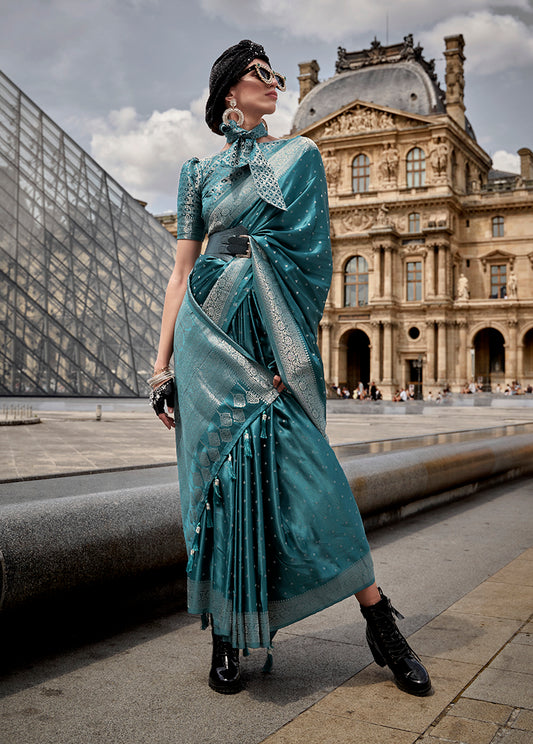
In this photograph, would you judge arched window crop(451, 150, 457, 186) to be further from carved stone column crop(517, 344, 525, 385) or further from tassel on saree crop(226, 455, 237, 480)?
tassel on saree crop(226, 455, 237, 480)

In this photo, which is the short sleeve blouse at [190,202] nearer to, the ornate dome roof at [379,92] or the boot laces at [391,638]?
the boot laces at [391,638]

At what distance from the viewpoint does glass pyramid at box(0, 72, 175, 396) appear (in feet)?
59.8

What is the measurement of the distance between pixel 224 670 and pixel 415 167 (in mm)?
44779

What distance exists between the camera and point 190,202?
2.33 meters

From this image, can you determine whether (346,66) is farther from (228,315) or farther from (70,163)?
(228,315)

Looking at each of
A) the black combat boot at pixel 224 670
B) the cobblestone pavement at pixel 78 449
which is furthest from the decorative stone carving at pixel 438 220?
the black combat boot at pixel 224 670

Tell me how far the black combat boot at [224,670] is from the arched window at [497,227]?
44.3 metres

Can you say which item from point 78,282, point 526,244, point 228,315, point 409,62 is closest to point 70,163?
point 78,282

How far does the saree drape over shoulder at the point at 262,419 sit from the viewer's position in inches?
77.6

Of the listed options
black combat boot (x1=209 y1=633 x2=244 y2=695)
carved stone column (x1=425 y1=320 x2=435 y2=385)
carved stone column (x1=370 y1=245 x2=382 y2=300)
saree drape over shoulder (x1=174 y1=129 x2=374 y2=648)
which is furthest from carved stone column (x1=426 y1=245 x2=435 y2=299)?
black combat boot (x1=209 y1=633 x2=244 y2=695)

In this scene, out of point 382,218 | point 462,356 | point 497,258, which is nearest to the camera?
point 462,356

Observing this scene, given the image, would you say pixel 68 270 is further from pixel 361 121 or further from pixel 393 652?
pixel 361 121

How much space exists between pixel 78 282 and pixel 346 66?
1434 inches

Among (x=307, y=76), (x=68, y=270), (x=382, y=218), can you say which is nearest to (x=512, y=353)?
(x=382, y=218)
